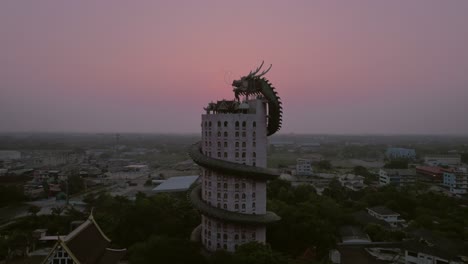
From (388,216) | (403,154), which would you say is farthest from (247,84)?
(403,154)

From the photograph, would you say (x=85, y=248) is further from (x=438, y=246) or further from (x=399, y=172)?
(x=399, y=172)

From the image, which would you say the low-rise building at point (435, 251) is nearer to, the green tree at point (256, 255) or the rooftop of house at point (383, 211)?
the rooftop of house at point (383, 211)

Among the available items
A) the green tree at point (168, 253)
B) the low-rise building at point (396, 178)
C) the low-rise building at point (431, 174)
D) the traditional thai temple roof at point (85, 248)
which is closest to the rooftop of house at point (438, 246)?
the green tree at point (168, 253)

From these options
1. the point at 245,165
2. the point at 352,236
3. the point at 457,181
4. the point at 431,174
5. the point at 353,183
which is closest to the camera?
the point at 245,165

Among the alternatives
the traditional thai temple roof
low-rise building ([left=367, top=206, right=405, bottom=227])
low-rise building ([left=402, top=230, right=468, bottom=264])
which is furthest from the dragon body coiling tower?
low-rise building ([left=367, top=206, right=405, bottom=227])

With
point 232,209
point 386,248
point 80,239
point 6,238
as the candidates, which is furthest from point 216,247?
point 6,238

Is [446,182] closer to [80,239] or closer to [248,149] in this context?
[248,149]

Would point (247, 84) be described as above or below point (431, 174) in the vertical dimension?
above
